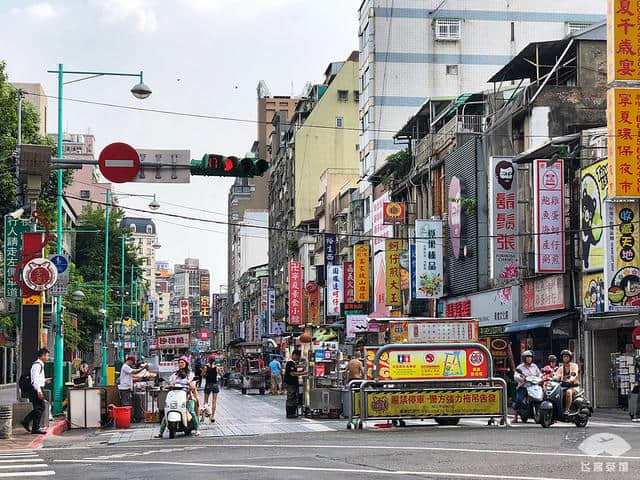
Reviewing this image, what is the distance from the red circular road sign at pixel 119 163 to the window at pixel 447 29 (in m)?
47.4

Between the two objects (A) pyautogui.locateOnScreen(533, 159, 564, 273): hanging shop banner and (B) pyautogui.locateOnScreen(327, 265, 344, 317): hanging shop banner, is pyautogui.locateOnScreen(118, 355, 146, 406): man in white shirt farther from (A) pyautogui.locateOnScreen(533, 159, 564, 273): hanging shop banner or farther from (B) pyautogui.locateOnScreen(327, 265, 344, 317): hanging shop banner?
(B) pyautogui.locateOnScreen(327, 265, 344, 317): hanging shop banner

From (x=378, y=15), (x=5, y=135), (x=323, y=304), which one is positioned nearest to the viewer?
(x=5, y=135)

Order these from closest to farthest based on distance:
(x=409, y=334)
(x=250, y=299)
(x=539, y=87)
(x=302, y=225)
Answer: (x=409, y=334), (x=539, y=87), (x=302, y=225), (x=250, y=299)

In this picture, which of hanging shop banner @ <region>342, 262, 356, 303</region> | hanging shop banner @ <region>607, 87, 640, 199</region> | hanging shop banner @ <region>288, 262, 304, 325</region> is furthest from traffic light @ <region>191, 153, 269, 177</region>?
hanging shop banner @ <region>288, 262, 304, 325</region>

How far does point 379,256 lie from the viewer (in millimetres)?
63531

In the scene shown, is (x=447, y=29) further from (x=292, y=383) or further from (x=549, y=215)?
(x=292, y=383)

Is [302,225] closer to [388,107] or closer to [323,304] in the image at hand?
[323,304]

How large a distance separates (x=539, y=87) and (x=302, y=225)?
204ft

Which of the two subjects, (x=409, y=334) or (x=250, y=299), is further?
(x=250, y=299)

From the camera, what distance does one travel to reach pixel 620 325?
32.6 meters

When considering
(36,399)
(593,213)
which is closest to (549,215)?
(593,213)

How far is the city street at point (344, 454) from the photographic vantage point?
13.8 meters

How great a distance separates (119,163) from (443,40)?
47841mm

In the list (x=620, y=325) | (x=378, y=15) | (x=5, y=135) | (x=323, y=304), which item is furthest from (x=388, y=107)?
(x=620, y=325)
